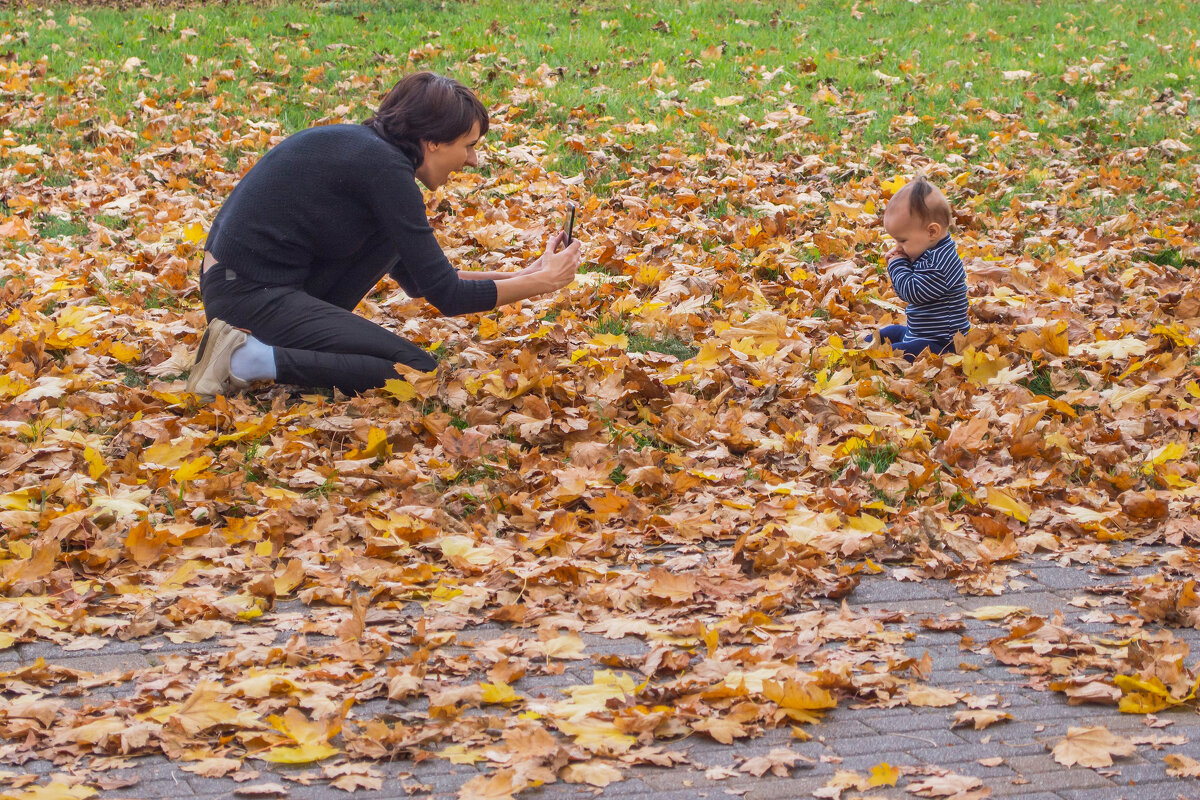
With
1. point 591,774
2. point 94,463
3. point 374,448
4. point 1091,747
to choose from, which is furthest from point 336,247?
point 1091,747

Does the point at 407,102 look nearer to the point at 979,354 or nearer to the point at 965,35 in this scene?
the point at 979,354

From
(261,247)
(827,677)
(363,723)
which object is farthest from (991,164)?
(363,723)

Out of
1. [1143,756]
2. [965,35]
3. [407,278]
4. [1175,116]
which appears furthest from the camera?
[965,35]

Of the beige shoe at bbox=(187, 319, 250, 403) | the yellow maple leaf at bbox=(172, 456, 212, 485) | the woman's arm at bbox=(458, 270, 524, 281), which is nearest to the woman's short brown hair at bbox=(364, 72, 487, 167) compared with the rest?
the woman's arm at bbox=(458, 270, 524, 281)

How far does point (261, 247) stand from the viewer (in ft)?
15.3

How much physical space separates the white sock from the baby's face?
2.61 meters

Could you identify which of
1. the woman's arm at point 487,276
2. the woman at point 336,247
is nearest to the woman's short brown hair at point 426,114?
the woman at point 336,247

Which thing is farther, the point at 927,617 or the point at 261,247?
the point at 261,247

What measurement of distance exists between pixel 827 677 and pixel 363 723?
0.99m

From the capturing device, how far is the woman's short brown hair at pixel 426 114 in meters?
4.50

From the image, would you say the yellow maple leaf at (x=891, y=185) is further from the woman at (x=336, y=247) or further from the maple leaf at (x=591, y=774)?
the maple leaf at (x=591, y=774)

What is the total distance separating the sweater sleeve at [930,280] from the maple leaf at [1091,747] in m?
2.87

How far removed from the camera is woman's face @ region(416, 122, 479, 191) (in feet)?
15.2

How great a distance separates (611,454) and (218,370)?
167 centimetres
